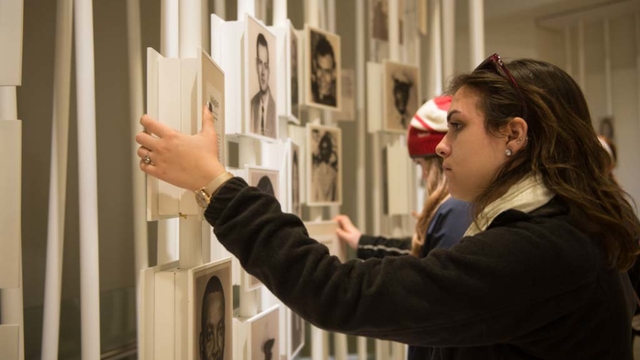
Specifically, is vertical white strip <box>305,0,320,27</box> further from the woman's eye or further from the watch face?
the watch face

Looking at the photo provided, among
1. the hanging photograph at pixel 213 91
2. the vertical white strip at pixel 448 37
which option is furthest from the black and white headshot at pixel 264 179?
the vertical white strip at pixel 448 37

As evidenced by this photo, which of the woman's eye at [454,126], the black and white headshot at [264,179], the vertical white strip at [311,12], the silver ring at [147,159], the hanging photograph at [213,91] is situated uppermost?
the vertical white strip at [311,12]

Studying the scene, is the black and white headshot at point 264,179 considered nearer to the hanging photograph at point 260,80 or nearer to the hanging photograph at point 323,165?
the hanging photograph at point 260,80

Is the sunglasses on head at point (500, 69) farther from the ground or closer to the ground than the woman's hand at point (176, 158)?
farther from the ground

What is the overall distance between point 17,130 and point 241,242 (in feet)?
1.48

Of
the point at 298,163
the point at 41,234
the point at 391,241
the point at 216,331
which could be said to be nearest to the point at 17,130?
the point at 216,331

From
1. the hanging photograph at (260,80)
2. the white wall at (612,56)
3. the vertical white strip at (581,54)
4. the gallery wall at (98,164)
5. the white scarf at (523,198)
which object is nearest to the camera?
the white scarf at (523,198)

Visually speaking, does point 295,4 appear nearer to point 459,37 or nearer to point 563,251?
point 459,37

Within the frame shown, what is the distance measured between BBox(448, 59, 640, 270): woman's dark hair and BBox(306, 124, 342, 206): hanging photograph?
3.43 ft

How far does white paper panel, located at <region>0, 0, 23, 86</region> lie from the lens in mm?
1116

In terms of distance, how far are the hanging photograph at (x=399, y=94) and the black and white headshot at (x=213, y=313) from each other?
141cm

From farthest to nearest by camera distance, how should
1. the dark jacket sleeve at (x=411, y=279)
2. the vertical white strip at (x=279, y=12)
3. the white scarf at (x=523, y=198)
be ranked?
the vertical white strip at (x=279, y=12), the white scarf at (x=523, y=198), the dark jacket sleeve at (x=411, y=279)

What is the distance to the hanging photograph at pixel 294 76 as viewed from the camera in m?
2.02

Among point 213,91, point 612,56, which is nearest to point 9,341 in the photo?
point 213,91
